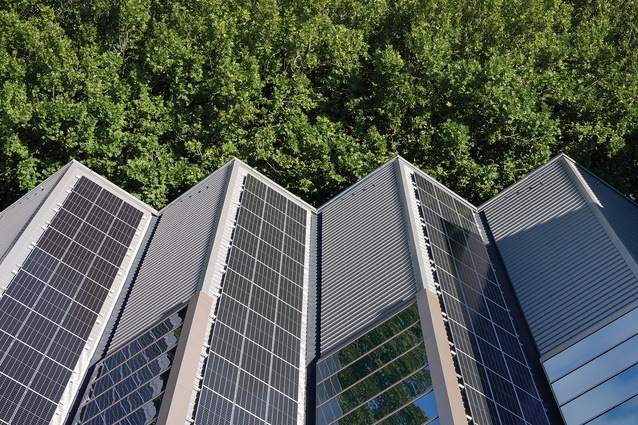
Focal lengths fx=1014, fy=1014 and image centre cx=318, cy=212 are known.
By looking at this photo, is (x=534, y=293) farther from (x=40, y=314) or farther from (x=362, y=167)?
(x=40, y=314)

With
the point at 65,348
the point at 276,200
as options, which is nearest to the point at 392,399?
the point at 65,348

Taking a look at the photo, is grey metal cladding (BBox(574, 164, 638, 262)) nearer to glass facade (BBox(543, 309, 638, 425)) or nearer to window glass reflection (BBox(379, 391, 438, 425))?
glass facade (BBox(543, 309, 638, 425))

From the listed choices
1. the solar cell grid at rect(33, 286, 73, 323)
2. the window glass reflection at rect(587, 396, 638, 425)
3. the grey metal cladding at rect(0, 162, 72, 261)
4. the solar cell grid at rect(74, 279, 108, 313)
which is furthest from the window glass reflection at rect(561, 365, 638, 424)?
the grey metal cladding at rect(0, 162, 72, 261)

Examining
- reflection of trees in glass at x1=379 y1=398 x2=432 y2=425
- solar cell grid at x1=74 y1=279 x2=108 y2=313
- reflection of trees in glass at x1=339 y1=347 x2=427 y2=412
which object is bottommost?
reflection of trees in glass at x1=379 y1=398 x2=432 y2=425

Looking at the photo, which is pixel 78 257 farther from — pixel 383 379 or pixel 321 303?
pixel 383 379

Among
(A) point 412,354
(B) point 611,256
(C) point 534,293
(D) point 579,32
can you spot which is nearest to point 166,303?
(A) point 412,354

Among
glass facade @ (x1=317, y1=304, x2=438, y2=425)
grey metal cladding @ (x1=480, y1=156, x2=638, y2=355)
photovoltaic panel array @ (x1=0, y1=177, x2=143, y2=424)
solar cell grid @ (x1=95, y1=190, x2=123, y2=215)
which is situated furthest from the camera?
solar cell grid @ (x1=95, y1=190, x2=123, y2=215)
